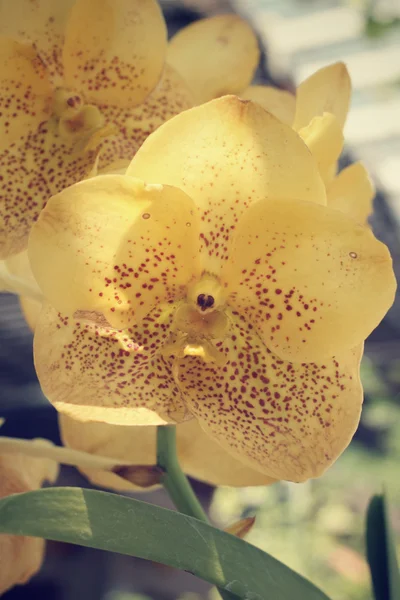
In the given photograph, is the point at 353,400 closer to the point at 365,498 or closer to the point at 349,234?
the point at 349,234

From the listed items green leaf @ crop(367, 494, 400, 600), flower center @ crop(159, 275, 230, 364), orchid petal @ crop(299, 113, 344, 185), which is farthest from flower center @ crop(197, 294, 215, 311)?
green leaf @ crop(367, 494, 400, 600)

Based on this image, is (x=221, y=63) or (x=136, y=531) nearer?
(x=136, y=531)

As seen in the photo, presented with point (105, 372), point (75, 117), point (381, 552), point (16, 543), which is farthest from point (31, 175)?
point (381, 552)

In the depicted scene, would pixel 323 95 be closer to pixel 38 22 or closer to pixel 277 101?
pixel 277 101

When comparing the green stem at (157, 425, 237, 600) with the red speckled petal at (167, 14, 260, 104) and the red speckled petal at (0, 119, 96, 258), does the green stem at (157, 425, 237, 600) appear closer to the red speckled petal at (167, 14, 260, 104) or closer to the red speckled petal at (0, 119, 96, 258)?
the red speckled petal at (0, 119, 96, 258)

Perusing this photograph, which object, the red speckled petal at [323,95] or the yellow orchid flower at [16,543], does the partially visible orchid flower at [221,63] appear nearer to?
the red speckled petal at [323,95]
